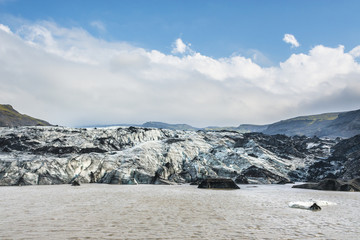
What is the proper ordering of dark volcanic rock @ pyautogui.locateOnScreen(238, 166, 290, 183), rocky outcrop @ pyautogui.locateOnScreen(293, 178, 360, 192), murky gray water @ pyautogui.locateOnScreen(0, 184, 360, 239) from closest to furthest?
murky gray water @ pyautogui.locateOnScreen(0, 184, 360, 239) < rocky outcrop @ pyautogui.locateOnScreen(293, 178, 360, 192) < dark volcanic rock @ pyautogui.locateOnScreen(238, 166, 290, 183)

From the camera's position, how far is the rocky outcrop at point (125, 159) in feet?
152

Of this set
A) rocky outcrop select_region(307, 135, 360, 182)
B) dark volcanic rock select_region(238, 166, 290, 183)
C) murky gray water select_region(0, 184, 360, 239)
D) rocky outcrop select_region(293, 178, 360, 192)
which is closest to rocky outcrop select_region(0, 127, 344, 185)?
dark volcanic rock select_region(238, 166, 290, 183)

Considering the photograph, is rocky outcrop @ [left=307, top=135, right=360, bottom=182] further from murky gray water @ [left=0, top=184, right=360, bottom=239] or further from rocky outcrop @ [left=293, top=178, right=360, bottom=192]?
murky gray water @ [left=0, top=184, right=360, bottom=239]

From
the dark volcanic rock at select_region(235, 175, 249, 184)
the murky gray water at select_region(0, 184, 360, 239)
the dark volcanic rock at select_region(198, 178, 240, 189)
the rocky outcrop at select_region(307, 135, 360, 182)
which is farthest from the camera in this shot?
the rocky outcrop at select_region(307, 135, 360, 182)

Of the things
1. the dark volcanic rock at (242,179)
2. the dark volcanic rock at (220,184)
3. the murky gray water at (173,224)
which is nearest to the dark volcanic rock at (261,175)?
the dark volcanic rock at (242,179)

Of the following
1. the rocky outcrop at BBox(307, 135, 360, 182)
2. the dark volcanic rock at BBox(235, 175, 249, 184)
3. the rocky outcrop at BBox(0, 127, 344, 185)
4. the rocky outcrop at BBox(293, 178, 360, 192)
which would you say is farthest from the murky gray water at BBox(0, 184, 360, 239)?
the rocky outcrop at BBox(307, 135, 360, 182)

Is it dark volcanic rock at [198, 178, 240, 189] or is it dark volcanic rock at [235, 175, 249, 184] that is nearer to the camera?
dark volcanic rock at [198, 178, 240, 189]

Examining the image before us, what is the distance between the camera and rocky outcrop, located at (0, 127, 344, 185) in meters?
46.3

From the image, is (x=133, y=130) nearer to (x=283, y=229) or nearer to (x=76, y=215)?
(x=76, y=215)

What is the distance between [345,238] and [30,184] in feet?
147

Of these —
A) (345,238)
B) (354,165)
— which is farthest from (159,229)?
(354,165)

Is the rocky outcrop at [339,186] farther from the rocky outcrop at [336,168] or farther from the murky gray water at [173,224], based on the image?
the murky gray water at [173,224]

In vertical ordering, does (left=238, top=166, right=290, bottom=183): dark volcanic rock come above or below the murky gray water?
below

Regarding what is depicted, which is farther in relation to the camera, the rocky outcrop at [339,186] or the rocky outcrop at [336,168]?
the rocky outcrop at [336,168]
